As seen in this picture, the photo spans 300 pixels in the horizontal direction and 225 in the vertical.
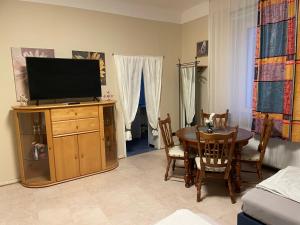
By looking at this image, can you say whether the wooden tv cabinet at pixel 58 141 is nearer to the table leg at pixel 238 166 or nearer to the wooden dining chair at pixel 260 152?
the table leg at pixel 238 166

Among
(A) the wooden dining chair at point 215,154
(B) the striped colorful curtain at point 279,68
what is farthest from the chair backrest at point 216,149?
(B) the striped colorful curtain at point 279,68

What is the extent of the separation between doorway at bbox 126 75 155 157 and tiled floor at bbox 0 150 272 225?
3.97 feet

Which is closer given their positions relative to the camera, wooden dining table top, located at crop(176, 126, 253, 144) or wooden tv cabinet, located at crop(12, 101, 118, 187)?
wooden dining table top, located at crop(176, 126, 253, 144)

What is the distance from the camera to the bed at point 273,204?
157 centimetres

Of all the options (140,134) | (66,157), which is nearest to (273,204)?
(66,157)

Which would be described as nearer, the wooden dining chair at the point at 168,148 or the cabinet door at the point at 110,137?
the wooden dining chair at the point at 168,148

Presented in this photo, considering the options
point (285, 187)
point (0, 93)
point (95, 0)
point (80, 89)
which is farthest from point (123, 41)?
point (285, 187)

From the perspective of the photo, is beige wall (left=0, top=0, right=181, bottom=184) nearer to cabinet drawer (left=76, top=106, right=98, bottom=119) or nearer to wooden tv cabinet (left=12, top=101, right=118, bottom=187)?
wooden tv cabinet (left=12, top=101, right=118, bottom=187)

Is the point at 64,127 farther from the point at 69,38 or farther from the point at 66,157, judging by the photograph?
the point at 69,38

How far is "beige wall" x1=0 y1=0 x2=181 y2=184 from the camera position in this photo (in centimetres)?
306

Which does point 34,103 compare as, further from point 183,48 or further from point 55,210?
point 183,48


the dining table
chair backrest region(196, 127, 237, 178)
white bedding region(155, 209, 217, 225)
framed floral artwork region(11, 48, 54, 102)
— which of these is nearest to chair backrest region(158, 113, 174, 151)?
the dining table

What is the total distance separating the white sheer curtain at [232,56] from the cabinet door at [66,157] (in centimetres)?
241

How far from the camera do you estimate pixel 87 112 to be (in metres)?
3.28
